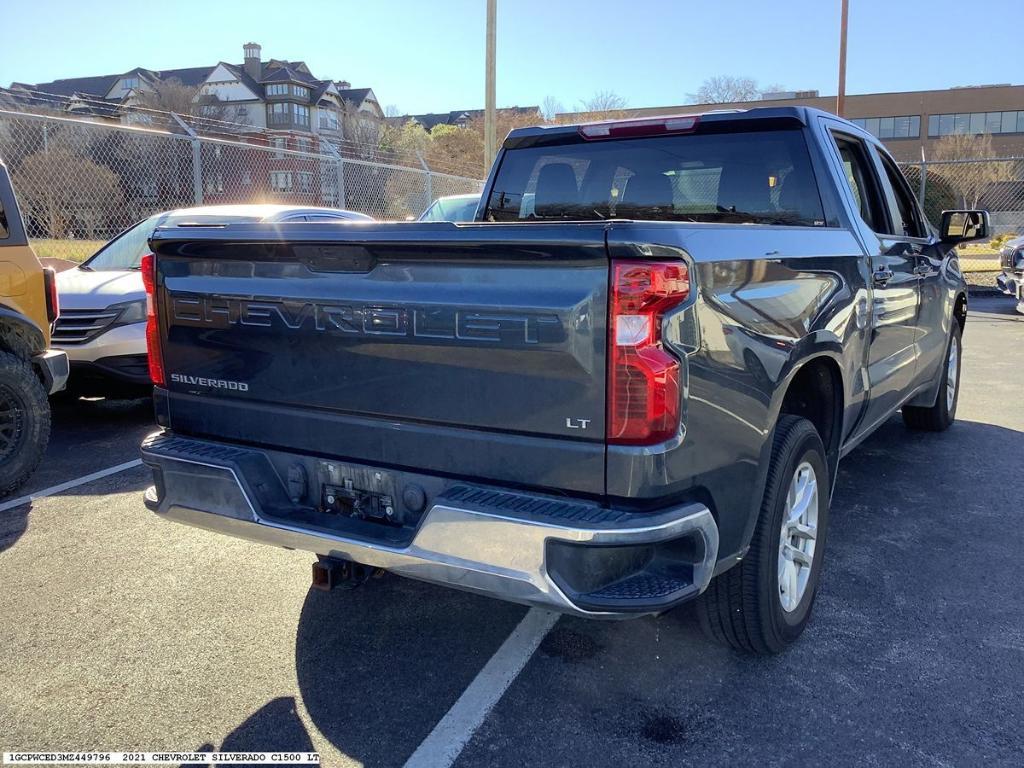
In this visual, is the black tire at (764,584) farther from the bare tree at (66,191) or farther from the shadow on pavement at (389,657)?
the bare tree at (66,191)

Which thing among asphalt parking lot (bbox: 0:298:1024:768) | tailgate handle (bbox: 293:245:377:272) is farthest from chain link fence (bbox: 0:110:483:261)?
tailgate handle (bbox: 293:245:377:272)

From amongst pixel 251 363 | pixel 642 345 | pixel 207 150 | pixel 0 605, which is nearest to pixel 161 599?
pixel 0 605

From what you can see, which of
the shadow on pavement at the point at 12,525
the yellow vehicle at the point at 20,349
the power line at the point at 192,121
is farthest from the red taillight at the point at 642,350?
the power line at the point at 192,121

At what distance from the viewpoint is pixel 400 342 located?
2549 millimetres

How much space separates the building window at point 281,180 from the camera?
13144 mm

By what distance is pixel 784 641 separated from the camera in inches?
120

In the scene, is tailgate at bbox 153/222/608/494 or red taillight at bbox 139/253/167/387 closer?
tailgate at bbox 153/222/608/494

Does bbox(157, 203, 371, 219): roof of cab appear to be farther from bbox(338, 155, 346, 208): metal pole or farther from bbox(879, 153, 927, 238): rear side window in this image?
bbox(879, 153, 927, 238): rear side window

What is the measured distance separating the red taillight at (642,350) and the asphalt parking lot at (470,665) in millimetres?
1056

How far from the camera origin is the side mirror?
5363 mm

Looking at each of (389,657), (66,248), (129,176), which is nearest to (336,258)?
(389,657)

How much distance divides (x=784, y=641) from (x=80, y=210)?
10.2 m

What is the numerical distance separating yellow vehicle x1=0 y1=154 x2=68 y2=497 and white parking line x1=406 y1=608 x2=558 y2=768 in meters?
3.40

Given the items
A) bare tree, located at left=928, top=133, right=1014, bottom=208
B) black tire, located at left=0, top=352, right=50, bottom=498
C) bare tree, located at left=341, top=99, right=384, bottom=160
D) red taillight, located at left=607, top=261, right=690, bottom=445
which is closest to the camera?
red taillight, located at left=607, top=261, right=690, bottom=445
